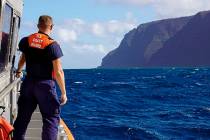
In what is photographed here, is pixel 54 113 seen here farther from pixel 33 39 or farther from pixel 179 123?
pixel 179 123

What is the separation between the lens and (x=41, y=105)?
24.2 ft

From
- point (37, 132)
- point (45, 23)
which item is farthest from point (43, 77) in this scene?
point (37, 132)

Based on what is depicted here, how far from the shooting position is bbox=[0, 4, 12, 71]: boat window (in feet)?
27.4

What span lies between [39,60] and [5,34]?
6.34 ft

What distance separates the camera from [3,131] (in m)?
6.79

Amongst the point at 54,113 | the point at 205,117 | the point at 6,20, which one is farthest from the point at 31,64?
the point at 205,117

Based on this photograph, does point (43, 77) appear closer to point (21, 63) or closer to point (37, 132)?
point (21, 63)

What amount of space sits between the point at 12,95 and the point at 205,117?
15.8m

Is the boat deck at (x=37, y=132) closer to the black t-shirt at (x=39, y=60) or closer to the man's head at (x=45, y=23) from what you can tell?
the black t-shirt at (x=39, y=60)

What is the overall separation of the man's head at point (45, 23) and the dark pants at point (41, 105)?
81cm

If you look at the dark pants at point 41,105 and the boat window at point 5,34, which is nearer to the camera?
the dark pants at point 41,105

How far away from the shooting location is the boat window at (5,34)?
8359 mm

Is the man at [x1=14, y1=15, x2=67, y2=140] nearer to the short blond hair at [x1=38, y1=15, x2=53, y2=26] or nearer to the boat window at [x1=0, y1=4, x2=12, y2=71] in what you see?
the short blond hair at [x1=38, y1=15, x2=53, y2=26]

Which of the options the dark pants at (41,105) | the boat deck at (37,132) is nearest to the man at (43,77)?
the dark pants at (41,105)
